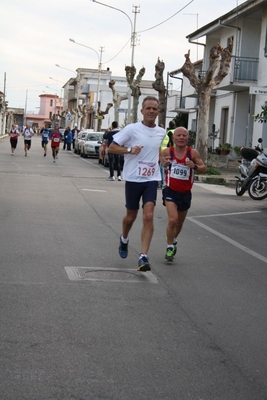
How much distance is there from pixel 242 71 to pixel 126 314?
92.9ft

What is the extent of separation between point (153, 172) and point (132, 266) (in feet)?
3.84

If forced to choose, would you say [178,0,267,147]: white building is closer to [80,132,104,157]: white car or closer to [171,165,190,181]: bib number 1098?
[80,132,104,157]: white car

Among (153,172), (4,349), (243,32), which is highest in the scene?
(243,32)

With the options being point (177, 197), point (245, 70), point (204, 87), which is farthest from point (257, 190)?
point (245, 70)

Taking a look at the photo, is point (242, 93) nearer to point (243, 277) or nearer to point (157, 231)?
point (157, 231)

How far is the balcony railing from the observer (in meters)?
33.3

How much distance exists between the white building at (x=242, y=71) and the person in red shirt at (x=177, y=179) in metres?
20.8

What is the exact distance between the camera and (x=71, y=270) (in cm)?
845

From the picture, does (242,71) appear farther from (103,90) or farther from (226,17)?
(103,90)

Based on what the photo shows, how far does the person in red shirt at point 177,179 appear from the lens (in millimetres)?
9469

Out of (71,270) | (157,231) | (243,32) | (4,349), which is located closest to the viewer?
(4,349)

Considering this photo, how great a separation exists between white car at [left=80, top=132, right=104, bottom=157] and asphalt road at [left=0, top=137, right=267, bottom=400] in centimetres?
3027

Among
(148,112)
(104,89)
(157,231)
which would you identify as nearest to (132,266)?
(148,112)

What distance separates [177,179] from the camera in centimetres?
962
